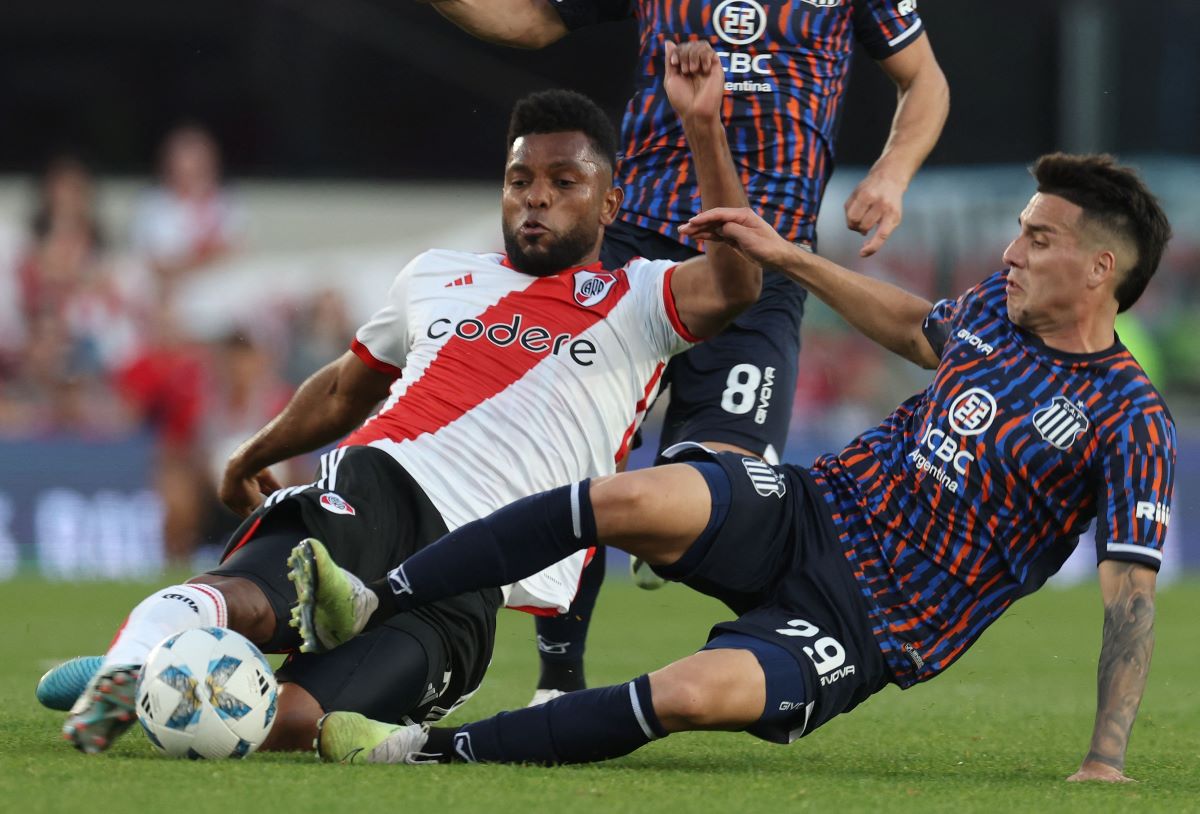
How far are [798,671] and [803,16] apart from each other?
8.07 ft

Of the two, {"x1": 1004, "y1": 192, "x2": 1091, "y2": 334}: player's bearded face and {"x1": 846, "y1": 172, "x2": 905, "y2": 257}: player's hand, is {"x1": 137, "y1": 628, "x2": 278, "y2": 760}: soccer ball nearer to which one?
{"x1": 1004, "y1": 192, "x2": 1091, "y2": 334}: player's bearded face

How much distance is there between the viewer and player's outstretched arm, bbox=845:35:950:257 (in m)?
5.71

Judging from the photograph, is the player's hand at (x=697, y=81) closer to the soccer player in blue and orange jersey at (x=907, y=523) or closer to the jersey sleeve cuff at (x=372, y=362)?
the soccer player in blue and orange jersey at (x=907, y=523)

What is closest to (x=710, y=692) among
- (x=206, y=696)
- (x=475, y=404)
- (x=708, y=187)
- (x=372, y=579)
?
(x=372, y=579)

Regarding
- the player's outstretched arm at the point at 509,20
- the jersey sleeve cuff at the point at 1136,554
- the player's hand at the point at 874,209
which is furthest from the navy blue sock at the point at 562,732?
the player's outstretched arm at the point at 509,20

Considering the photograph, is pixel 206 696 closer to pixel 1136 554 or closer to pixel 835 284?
pixel 835 284

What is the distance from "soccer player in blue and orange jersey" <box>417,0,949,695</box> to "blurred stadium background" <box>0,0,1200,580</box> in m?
8.42

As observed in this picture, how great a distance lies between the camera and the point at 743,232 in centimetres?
496

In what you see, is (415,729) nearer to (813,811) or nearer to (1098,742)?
(813,811)

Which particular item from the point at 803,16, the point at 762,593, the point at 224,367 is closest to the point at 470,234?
the point at 224,367

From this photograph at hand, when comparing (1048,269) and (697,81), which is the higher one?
(697,81)

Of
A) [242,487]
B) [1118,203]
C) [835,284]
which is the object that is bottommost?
[242,487]

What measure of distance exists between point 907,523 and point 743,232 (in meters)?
0.89

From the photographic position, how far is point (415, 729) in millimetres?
4602
